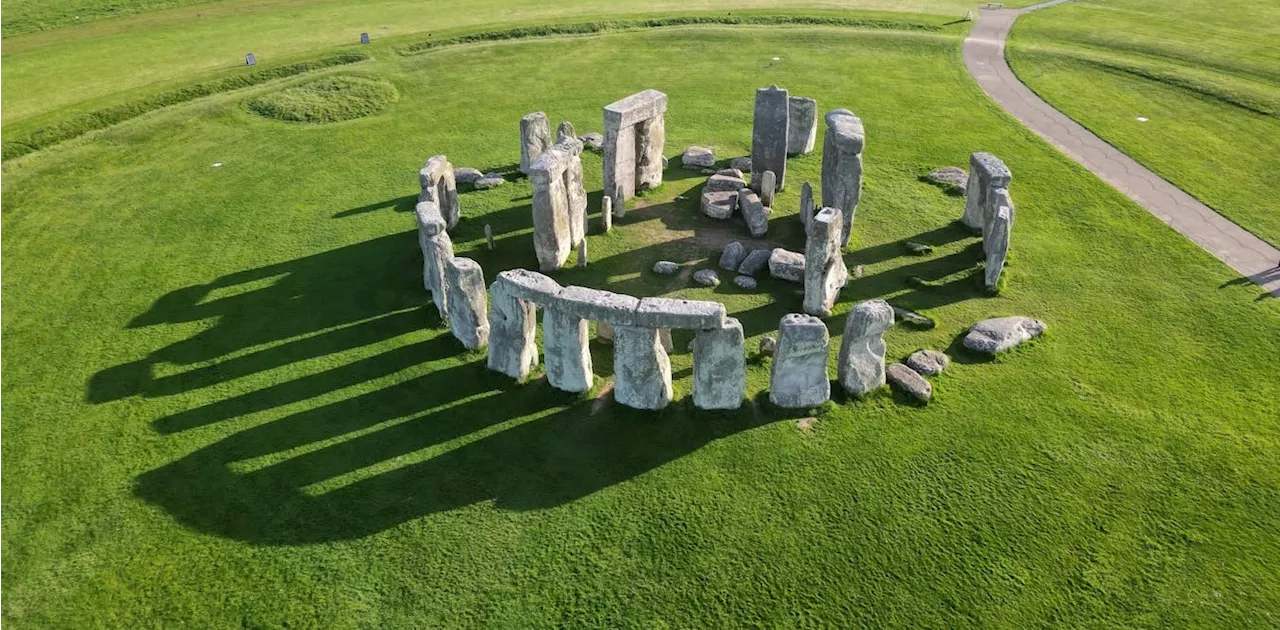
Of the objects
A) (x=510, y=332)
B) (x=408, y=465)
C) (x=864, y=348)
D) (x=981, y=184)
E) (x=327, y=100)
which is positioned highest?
(x=327, y=100)

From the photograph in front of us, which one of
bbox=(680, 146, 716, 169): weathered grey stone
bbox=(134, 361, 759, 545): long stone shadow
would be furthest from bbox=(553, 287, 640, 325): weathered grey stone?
bbox=(680, 146, 716, 169): weathered grey stone

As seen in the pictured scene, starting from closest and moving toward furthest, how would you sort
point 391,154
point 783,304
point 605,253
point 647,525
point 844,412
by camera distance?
point 647,525 → point 844,412 → point 783,304 → point 605,253 → point 391,154

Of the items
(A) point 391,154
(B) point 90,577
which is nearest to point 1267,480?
(B) point 90,577

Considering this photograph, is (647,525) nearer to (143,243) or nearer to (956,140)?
(143,243)

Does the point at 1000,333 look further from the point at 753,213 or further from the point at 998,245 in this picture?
the point at 753,213

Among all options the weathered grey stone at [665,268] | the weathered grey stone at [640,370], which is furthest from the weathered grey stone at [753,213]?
the weathered grey stone at [640,370]

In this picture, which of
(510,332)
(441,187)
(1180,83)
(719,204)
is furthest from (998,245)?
(1180,83)

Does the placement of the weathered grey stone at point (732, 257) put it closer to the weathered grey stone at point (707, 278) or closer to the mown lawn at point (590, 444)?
the weathered grey stone at point (707, 278)
